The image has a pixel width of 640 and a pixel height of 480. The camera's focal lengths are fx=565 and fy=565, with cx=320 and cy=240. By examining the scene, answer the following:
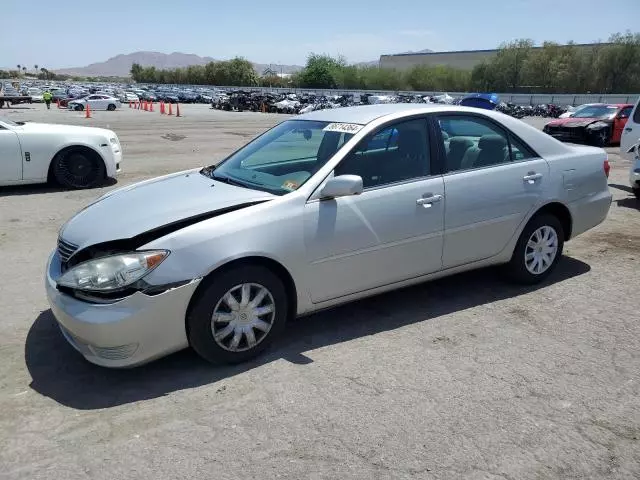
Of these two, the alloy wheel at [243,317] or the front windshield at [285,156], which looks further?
the front windshield at [285,156]

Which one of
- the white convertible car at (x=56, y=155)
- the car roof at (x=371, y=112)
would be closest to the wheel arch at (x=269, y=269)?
the car roof at (x=371, y=112)

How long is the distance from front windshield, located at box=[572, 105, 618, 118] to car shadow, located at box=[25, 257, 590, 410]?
51.1 feet

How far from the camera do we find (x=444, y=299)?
15.9 ft

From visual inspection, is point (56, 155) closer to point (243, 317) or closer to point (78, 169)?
point (78, 169)

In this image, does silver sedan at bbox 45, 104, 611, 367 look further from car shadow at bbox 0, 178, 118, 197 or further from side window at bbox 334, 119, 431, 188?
car shadow at bbox 0, 178, 118, 197

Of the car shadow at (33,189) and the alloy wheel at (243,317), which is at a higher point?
the alloy wheel at (243,317)

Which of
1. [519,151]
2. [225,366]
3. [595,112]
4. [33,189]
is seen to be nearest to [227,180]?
[225,366]

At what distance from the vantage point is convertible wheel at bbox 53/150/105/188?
938 centimetres

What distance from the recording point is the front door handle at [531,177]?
4.78 metres

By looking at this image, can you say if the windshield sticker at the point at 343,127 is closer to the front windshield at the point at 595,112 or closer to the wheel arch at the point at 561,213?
the wheel arch at the point at 561,213

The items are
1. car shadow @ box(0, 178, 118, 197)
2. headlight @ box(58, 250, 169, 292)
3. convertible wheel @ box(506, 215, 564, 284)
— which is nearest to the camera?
headlight @ box(58, 250, 169, 292)

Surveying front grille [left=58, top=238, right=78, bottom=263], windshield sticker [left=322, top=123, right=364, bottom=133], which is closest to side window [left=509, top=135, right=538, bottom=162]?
windshield sticker [left=322, top=123, right=364, bottom=133]

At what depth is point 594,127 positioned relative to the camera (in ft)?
58.0

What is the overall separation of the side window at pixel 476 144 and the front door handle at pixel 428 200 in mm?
317
